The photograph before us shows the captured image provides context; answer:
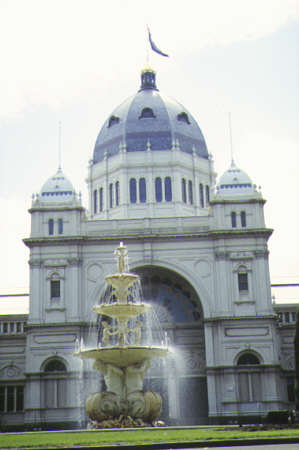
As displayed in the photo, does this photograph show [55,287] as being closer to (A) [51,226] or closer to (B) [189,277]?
(A) [51,226]

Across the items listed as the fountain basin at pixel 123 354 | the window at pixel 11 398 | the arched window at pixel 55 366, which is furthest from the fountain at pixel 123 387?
the window at pixel 11 398

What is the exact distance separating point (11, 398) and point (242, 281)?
22919 mm

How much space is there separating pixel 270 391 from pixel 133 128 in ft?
105

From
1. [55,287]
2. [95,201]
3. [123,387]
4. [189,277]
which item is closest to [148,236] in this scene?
[189,277]

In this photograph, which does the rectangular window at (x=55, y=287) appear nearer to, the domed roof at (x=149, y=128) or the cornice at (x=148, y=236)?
the cornice at (x=148, y=236)

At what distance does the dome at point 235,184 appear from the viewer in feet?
216

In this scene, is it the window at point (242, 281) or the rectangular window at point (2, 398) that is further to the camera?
the rectangular window at point (2, 398)

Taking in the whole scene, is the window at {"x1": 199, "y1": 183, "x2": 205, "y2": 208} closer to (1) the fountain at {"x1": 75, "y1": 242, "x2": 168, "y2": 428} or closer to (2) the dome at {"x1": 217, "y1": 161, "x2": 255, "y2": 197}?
(2) the dome at {"x1": 217, "y1": 161, "x2": 255, "y2": 197}

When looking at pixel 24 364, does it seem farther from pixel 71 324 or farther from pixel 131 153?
pixel 131 153

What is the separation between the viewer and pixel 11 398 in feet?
209

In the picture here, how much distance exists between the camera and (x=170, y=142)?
249 ft

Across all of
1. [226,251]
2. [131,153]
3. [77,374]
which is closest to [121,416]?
[77,374]

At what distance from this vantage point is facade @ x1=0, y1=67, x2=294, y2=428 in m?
59.6

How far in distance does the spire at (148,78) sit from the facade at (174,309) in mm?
19782
